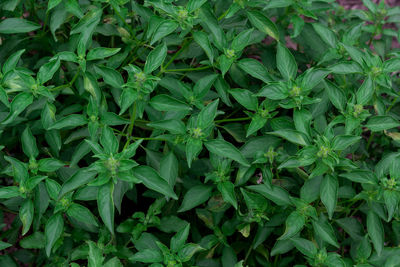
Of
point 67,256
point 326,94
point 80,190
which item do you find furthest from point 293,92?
point 67,256

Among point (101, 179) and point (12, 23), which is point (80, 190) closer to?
point (101, 179)

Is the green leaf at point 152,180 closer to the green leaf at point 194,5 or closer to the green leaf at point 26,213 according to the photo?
the green leaf at point 26,213

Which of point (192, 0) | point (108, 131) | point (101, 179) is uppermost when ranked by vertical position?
point (192, 0)

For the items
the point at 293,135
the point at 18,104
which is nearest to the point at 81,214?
the point at 18,104

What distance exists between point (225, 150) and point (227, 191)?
0.86 feet

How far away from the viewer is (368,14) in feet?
9.82

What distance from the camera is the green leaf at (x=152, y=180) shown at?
1.93 metres

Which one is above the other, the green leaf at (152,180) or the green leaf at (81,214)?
the green leaf at (152,180)

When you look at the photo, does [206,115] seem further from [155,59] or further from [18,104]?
[18,104]

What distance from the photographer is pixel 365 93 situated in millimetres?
2182

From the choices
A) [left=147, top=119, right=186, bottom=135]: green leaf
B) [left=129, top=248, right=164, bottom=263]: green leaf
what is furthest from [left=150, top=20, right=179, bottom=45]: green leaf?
[left=129, top=248, right=164, bottom=263]: green leaf

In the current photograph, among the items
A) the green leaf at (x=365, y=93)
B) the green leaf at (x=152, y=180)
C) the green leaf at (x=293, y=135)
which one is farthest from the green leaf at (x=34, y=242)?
the green leaf at (x=365, y=93)

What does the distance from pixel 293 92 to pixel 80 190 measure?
1.18 metres

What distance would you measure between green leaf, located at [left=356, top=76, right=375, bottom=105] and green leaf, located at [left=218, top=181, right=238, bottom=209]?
0.79 meters
